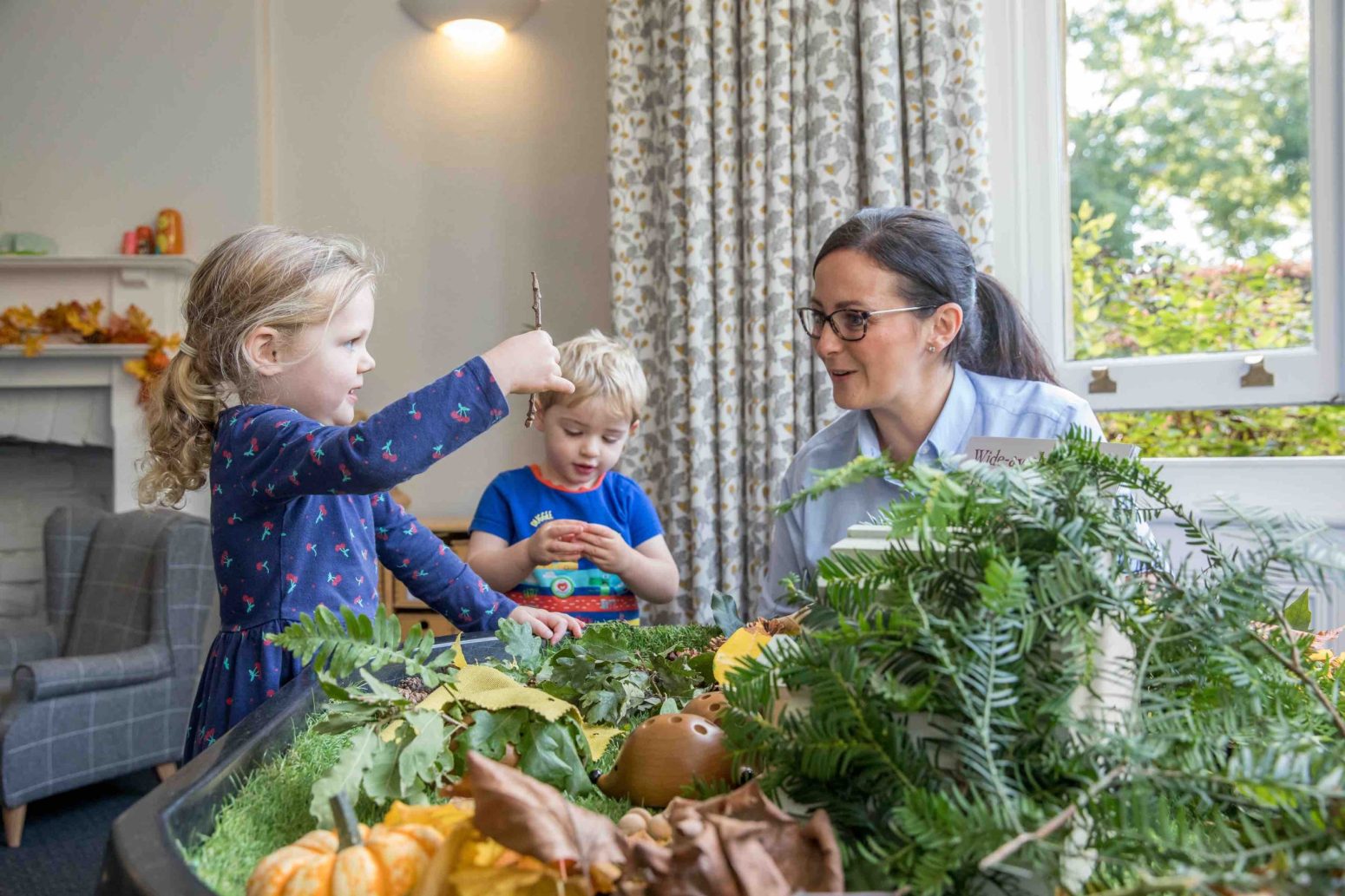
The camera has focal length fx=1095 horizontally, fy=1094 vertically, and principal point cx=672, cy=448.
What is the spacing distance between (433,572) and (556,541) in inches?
20.5

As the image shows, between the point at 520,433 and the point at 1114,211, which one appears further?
the point at 520,433

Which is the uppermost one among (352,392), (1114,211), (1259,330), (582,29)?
(582,29)

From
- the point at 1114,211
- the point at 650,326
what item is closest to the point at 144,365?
the point at 650,326

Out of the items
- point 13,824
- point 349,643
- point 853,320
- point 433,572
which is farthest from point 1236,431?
point 13,824

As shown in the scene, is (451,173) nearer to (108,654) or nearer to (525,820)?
(108,654)

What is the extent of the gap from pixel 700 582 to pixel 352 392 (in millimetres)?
1730

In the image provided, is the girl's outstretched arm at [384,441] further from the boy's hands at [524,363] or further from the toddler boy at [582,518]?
the toddler boy at [582,518]

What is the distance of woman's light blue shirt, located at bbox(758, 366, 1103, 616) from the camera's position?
1.68 metres

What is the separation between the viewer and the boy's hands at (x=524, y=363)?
122 centimetres

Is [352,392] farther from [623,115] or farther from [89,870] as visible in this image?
[623,115]

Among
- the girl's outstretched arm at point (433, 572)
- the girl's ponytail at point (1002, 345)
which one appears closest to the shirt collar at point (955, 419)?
the girl's ponytail at point (1002, 345)

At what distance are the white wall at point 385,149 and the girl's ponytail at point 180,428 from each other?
233 cm

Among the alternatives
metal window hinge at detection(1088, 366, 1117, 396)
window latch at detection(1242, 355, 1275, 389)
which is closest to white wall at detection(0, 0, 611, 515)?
metal window hinge at detection(1088, 366, 1117, 396)

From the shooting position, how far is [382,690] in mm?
591
